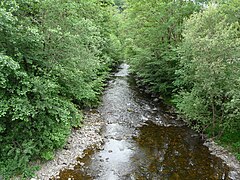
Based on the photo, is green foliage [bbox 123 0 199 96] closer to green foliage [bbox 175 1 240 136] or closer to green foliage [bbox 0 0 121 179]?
green foliage [bbox 175 1 240 136]

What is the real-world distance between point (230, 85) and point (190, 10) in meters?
11.6

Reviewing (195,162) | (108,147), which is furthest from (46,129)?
(195,162)

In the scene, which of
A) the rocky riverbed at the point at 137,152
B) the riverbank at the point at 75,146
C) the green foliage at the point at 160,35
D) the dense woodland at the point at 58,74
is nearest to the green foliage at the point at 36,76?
the dense woodland at the point at 58,74

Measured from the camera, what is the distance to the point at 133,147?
46.3 feet

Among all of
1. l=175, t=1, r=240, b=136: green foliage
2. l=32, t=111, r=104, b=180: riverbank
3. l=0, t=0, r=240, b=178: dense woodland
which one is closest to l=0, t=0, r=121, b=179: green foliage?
l=0, t=0, r=240, b=178: dense woodland

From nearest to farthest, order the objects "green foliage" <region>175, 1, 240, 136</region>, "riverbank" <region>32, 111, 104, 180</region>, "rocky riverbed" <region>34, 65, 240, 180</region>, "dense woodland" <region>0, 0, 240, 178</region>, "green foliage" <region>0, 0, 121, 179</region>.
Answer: "green foliage" <region>0, 0, 121, 179</region> → "dense woodland" <region>0, 0, 240, 178</region> → "riverbank" <region>32, 111, 104, 180</region> → "rocky riverbed" <region>34, 65, 240, 180</region> → "green foliage" <region>175, 1, 240, 136</region>

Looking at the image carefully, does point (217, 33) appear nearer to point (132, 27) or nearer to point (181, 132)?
point (181, 132)

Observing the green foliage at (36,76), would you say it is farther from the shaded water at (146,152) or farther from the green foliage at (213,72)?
the green foliage at (213,72)

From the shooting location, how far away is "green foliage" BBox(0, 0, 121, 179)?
31.1 ft

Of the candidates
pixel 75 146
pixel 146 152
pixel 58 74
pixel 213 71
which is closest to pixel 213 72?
pixel 213 71

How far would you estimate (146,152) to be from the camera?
13539 millimetres

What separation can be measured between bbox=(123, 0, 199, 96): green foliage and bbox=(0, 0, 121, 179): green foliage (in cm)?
1032

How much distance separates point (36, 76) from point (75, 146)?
197 inches

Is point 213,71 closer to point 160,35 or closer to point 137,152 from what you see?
point 137,152
